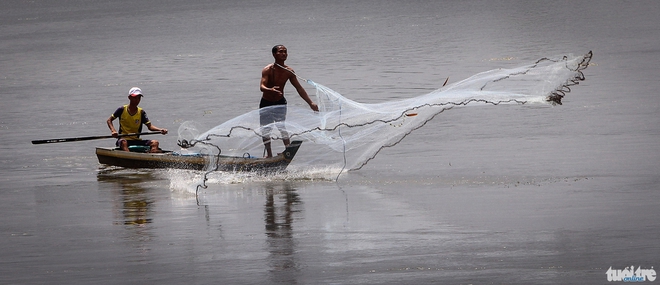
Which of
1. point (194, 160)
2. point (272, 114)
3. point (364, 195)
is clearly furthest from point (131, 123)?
point (364, 195)

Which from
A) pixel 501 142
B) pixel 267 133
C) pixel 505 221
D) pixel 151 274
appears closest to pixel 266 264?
pixel 151 274

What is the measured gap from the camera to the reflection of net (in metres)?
14.7

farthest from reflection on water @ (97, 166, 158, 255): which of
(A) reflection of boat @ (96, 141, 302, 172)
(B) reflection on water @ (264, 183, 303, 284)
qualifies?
(B) reflection on water @ (264, 183, 303, 284)

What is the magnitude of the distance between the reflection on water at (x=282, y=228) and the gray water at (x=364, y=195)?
0.09ft

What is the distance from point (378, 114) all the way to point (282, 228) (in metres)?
3.24

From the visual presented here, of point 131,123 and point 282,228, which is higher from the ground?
point 131,123

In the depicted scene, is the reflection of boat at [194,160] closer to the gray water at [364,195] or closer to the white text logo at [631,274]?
the gray water at [364,195]

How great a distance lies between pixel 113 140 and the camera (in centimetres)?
2173

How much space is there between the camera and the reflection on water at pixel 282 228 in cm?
1070

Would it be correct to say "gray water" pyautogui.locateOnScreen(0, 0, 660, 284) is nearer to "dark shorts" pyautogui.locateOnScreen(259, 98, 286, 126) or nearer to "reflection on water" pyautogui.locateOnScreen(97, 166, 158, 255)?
"reflection on water" pyautogui.locateOnScreen(97, 166, 158, 255)

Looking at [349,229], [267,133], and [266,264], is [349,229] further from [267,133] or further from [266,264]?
[267,133]

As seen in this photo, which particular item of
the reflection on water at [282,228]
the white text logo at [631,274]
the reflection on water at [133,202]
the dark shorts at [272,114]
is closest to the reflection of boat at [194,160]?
the reflection on water at [133,202]

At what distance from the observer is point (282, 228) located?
12.6 meters

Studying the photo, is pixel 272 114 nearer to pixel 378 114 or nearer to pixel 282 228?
pixel 378 114
